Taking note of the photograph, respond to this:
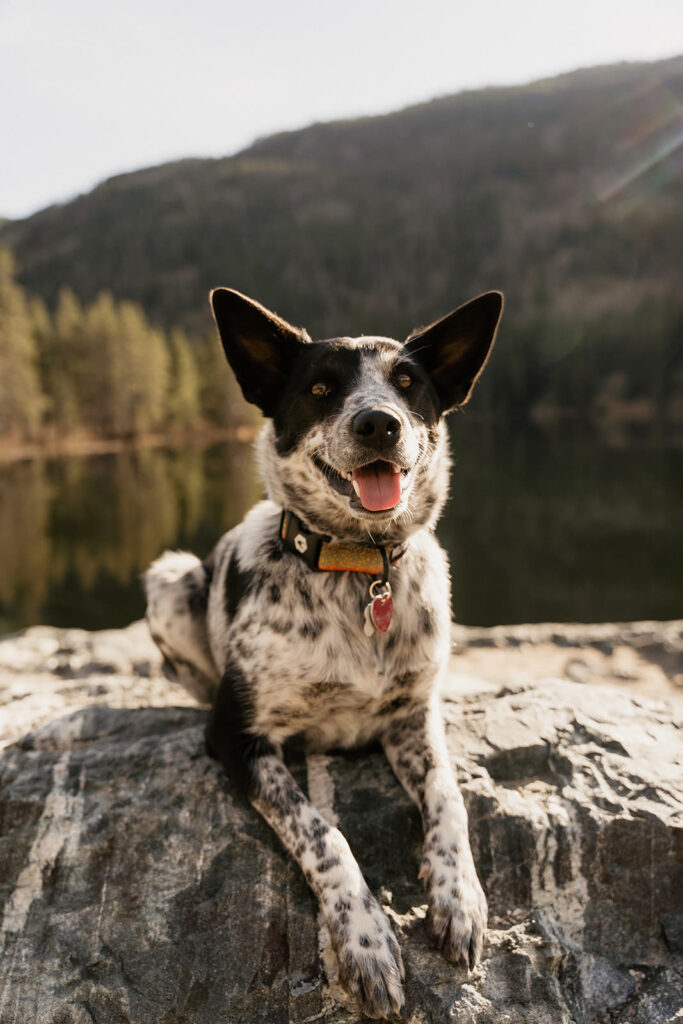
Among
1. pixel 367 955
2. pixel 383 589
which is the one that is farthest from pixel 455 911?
pixel 383 589

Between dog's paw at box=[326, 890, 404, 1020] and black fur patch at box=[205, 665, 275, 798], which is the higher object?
black fur patch at box=[205, 665, 275, 798]

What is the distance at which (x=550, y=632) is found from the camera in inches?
407

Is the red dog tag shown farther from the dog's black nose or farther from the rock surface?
the rock surface

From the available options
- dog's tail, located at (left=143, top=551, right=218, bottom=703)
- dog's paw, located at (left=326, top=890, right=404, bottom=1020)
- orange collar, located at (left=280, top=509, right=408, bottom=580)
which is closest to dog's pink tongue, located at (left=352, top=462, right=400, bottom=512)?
orange collar, located at (left=280, top=509, right=408, bottom=580)

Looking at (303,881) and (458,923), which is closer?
(458,923)

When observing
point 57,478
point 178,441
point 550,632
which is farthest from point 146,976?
point 178,441

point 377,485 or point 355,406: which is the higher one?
point 355,406

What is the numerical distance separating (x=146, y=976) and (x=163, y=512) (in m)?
22.7

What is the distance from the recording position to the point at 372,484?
3.15 meters

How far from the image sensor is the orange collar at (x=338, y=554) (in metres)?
3.45

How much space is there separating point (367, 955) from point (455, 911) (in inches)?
16.5

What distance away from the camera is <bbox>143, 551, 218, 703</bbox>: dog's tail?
4441 mm

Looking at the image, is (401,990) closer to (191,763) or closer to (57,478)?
(191,763)

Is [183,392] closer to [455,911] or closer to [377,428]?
[377,428]
